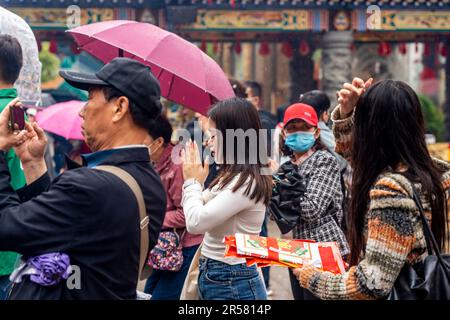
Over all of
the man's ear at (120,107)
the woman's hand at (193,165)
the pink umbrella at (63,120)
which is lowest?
the pink umbrella at (63,120)

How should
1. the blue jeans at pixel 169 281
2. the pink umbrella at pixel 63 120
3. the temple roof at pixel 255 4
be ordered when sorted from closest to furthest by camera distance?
the blue jeans at pixel 169 281 < the pink umbrella at pixel 63 120 < the temple roof at pixel 255 4

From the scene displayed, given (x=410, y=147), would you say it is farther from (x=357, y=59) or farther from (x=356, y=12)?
(x=357, y=59)

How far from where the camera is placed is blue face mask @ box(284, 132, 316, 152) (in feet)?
15.1

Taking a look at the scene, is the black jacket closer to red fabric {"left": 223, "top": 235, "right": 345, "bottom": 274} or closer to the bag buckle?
the bag buckle

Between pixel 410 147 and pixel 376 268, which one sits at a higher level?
pixel 410 147

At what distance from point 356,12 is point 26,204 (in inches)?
502

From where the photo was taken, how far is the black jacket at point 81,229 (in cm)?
245

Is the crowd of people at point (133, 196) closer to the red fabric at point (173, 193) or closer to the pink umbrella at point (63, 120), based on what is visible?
the red fabric at point (173, 193)

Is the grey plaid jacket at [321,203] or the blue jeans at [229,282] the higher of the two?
the grey plaid jacket at [321,203]

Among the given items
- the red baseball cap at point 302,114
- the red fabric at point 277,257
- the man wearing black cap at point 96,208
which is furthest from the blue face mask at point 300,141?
the man wearing black cap at point 96,208

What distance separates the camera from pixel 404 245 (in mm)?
2498

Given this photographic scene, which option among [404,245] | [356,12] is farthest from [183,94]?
[356,12]

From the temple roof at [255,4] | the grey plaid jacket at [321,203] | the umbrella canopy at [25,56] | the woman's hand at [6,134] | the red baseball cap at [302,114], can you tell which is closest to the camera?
the woman's hand at [6,134]

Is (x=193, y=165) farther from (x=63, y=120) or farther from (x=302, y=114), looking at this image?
(x=63, y=120)
